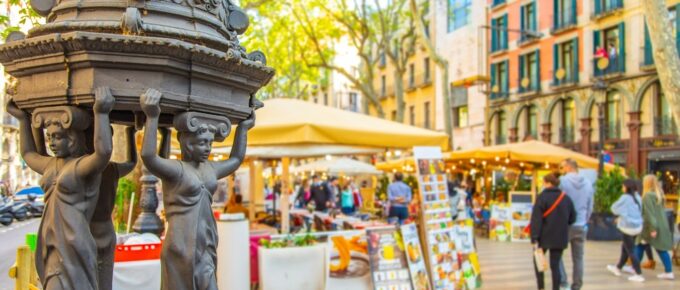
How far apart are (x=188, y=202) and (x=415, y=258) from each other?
18.1ft

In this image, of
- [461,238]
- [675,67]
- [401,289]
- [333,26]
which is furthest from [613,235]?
[333,26]

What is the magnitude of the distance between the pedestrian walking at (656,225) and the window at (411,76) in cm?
3743

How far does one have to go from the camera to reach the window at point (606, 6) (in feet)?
100

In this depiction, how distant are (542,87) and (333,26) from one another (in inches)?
508

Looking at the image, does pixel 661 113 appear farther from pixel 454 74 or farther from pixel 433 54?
pixel 454 74

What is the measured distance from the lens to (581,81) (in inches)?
1300

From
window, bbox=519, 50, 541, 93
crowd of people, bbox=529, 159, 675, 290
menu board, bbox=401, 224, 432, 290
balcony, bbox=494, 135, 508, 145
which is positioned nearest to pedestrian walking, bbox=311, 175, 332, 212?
crowd of people, bbox=529, 159, 675, 290

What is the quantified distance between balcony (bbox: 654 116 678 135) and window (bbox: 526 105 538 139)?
857 cm

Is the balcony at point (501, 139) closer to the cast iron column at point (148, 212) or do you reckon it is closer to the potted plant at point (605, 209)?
the potted plant at point (605, 209)

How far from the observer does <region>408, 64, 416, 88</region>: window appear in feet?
158

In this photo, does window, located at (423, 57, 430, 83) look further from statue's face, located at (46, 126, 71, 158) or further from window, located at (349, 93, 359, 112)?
statue's face, located at (46, 126, 71, 158)

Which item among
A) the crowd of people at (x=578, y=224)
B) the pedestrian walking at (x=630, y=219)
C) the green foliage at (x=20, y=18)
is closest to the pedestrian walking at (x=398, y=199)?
the crowd of people at (x=578, y=224)

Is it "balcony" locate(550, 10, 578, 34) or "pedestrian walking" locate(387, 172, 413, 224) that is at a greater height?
"balcony" locate(550, 10, 578, 34)

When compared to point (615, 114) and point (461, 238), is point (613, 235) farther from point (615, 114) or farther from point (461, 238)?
point (615, 114)
